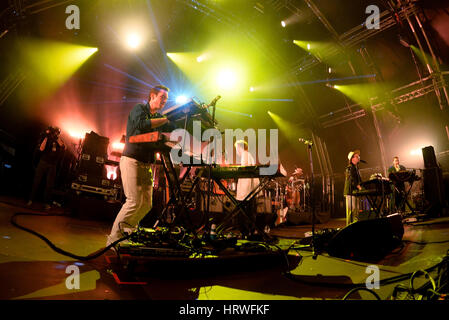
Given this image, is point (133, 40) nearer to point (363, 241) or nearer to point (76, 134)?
point (76, 134)

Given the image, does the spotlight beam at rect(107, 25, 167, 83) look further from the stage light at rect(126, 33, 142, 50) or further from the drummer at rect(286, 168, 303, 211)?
the drummer at rect(286, 168, 303, 211)

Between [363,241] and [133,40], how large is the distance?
873 cm

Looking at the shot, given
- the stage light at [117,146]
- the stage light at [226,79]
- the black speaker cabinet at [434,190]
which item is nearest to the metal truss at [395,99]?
the black speaker cabinet at [434,190]

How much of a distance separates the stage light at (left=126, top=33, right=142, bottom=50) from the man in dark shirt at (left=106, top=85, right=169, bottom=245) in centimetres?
642

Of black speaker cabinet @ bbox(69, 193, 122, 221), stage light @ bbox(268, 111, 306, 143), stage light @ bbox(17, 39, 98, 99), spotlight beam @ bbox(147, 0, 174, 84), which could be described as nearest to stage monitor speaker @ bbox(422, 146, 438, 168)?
stage light @ bbox(268, 111, 306, 143)

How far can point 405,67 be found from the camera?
8.56 meters

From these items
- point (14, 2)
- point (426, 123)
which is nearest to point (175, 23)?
point (14, 2)

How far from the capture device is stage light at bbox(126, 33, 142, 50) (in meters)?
7.82

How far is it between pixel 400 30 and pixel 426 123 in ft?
11.3

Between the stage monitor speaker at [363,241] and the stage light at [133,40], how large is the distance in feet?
27.6

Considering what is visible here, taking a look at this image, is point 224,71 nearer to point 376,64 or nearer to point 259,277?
point 376,64

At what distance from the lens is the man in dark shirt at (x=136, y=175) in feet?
8.32

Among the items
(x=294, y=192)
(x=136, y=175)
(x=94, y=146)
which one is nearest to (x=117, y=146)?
(x=94, y=146)

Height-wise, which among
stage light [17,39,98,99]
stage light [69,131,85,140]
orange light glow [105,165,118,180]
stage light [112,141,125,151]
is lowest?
orange light glow [105,165,118,180]
